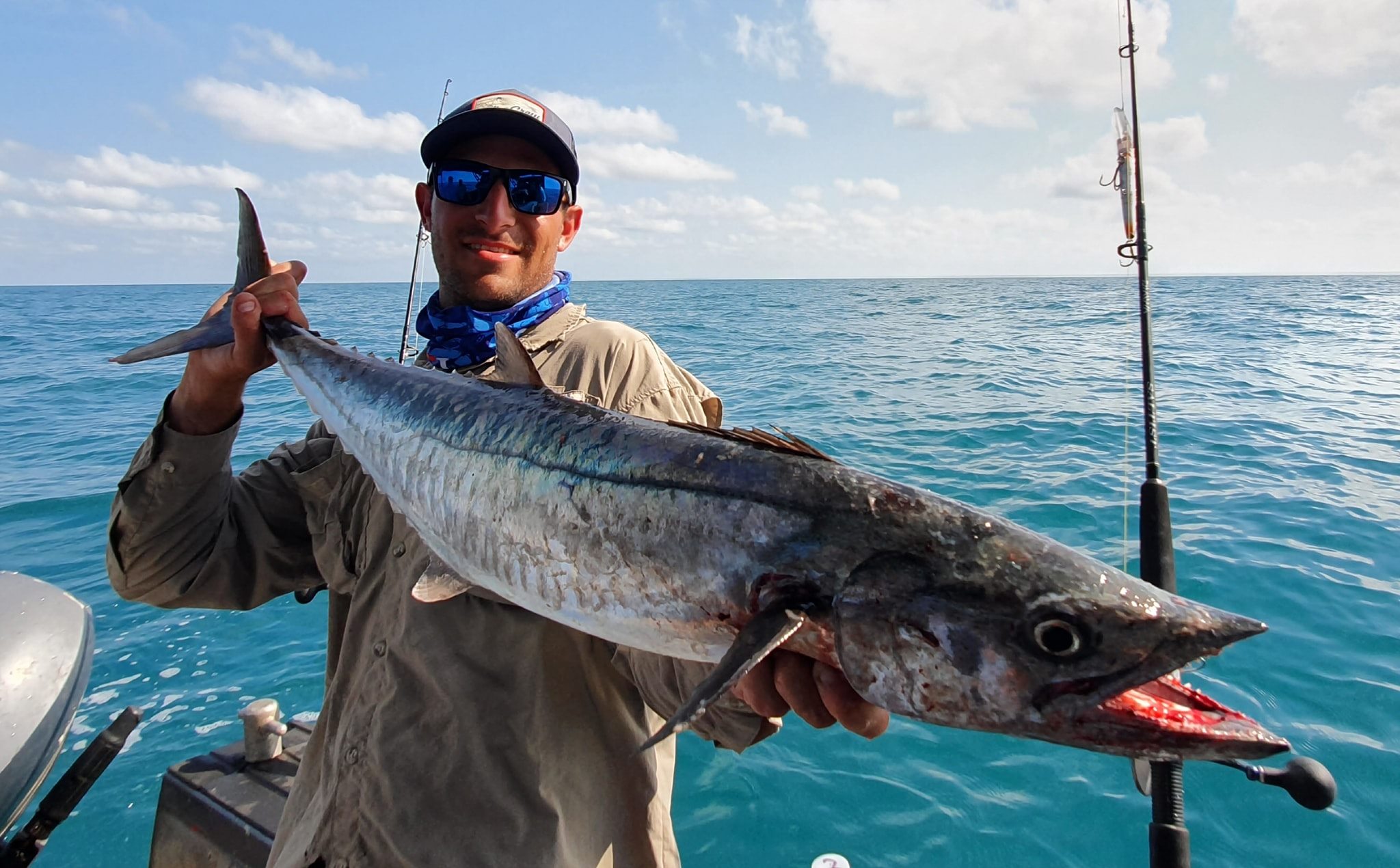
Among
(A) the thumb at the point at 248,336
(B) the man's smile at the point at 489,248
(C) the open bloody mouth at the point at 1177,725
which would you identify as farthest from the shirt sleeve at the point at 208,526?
(C) the open bloody mouth at the point at 1177,725

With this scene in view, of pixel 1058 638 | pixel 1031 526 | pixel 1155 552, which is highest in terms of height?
pixel 1058 638

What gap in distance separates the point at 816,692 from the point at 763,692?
0.44 feet

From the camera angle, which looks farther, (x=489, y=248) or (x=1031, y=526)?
(x=1031, y=526)

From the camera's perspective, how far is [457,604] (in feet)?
7.23

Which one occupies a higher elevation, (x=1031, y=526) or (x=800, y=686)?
(x=800, y=686)

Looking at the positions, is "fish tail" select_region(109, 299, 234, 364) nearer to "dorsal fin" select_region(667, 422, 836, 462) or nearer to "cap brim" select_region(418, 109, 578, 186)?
"cap brim" select_region(418, 109, 578, 186)

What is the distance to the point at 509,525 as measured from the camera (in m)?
1.99

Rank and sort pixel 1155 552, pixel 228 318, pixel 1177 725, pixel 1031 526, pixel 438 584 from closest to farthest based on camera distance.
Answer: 1. pixel 1177 725
2. pixel 438 584
3. pixel 228 318
4. pixel 1155 552
5. pixel 1031 526

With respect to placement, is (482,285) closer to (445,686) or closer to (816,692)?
(445,686)

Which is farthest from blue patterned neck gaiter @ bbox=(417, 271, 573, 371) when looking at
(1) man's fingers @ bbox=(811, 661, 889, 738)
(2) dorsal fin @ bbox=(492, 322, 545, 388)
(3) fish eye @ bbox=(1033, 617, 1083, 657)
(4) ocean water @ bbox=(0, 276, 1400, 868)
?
(4) ocean water @ bbox=(0, 276, 1400, 868)

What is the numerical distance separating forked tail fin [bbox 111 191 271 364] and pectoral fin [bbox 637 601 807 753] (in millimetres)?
1972

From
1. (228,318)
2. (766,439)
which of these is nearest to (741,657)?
(766,439)

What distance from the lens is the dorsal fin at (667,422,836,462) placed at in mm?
1771

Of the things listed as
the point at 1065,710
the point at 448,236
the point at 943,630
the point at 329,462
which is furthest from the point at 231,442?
the point at 1065,710
